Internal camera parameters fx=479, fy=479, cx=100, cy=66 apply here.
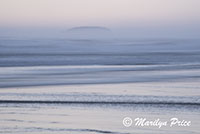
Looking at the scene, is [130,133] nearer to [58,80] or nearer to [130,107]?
[130,107]

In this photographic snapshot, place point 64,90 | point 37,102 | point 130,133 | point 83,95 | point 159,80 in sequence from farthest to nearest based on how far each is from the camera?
1. point 159,80
2. point 64,90
3. point 83,95
4. point 37,102
5. point 130,133

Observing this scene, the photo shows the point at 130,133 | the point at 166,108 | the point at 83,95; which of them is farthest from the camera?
the point at 83,95

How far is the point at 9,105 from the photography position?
16.0 meters

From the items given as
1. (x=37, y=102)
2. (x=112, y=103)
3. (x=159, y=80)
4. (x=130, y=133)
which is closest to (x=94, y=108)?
(x=112, y=103)

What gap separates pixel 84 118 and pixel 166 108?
9.85 feet

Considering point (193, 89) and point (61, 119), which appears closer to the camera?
point (61, 119)

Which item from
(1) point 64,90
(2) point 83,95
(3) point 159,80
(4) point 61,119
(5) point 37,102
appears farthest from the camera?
(3) point 159,80

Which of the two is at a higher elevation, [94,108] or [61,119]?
[94,108]

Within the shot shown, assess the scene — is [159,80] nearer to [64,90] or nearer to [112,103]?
[64,90]

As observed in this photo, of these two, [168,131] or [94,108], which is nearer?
[168,131]

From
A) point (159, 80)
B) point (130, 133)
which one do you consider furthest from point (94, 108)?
point (159, 80)

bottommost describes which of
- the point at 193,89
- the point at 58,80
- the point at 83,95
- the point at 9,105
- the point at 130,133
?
the point at 130,133

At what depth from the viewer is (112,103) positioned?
648 inches

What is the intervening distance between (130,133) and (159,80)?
1141 centimetres
